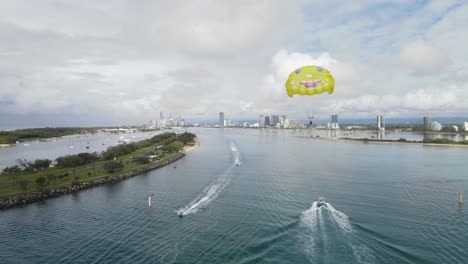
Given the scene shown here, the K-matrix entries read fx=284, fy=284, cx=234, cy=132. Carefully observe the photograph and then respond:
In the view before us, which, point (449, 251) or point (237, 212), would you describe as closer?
point (449, 251)

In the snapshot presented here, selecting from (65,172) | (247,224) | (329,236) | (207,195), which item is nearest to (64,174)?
(65,172)

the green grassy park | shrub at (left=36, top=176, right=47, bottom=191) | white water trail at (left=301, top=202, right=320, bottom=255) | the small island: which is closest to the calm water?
white water trail at (left=301, top=202, right=320, bottom=255)

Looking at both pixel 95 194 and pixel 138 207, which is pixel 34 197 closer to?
pixel 95 194

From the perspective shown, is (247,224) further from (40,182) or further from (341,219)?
(40,182)

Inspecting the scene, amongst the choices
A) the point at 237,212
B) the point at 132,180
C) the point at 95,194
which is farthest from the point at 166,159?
the point at 237,212

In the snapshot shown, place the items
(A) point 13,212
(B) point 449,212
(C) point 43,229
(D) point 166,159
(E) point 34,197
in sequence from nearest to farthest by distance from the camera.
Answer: (C) point 43,229
(B) point 449,212
(A) point 13,212
(E) point 34,197
(D) point 166,159

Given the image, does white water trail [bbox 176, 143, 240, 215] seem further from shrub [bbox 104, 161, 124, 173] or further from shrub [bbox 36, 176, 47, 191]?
shrub [bbox 36, 176, 47, 191]
